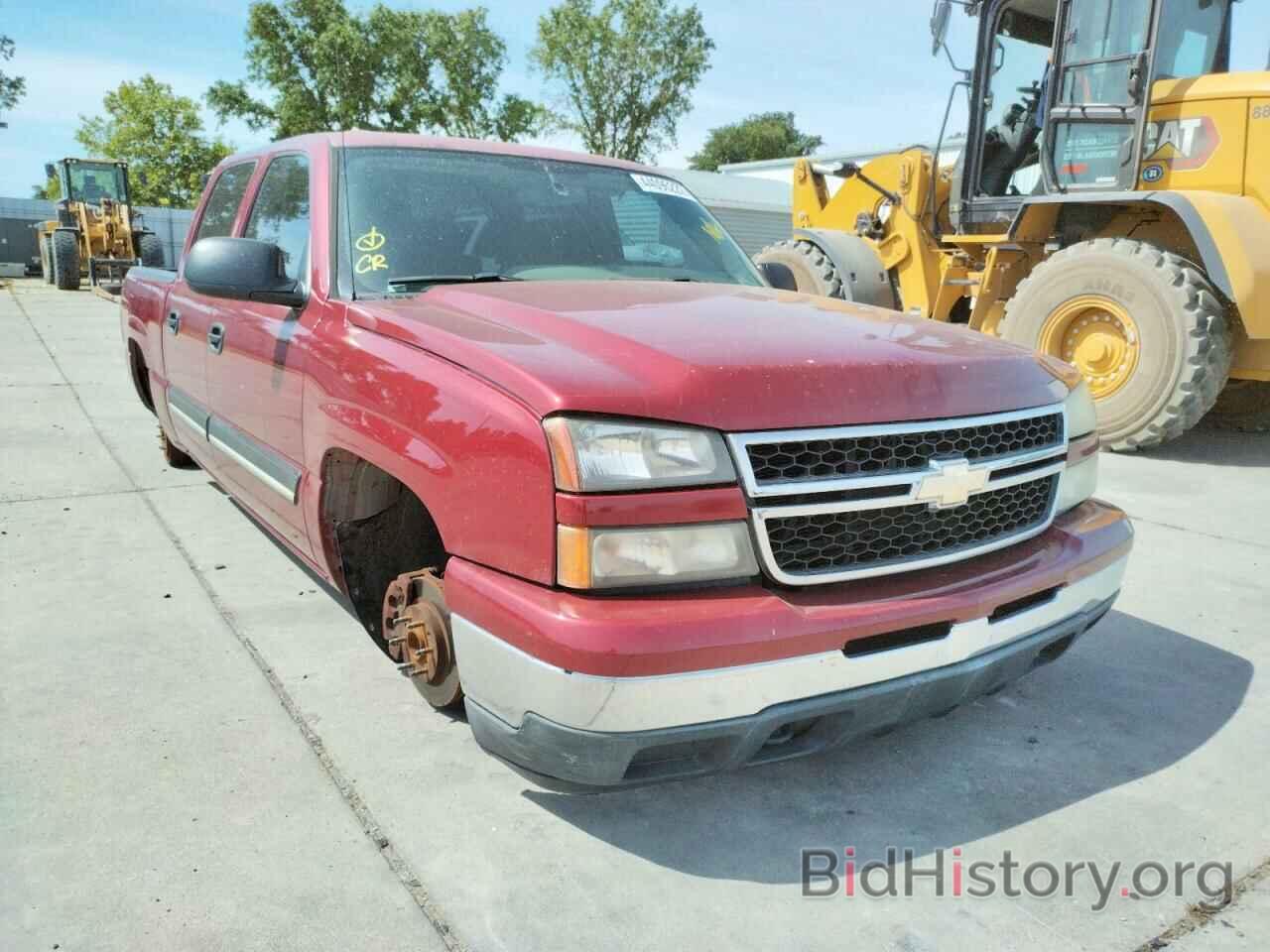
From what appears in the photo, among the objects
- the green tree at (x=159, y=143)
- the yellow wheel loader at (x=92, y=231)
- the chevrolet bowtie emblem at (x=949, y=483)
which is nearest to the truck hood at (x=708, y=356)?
the chevrolet bowtie emblem at (x=949, y=483)

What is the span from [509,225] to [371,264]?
1.67ft

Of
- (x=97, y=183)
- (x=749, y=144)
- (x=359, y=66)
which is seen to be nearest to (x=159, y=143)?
(x=359, y=66)

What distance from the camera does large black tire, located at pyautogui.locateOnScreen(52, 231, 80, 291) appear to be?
20781 mm

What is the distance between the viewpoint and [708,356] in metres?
2.03

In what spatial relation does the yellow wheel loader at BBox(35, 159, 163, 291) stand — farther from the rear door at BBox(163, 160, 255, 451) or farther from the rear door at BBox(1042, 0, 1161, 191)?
the rear door at BBox(1042, 0, 1161, 191)

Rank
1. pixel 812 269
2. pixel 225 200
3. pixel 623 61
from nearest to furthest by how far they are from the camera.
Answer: pixel 225 200 < pixel 812 269 < pixel 623 61

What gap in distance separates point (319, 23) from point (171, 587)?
42691 millimetres

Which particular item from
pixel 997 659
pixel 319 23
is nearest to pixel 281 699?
pixel 997 659

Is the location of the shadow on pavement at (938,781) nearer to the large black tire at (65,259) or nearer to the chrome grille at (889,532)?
the chrome grille at (889,532)

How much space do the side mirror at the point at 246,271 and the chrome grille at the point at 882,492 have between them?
64.3 inches

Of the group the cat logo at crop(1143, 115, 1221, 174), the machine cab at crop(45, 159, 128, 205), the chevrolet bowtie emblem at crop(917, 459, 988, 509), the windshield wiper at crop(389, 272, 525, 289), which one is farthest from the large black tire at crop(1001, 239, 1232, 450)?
the machine cab at crop(45, 159, 128, 205)

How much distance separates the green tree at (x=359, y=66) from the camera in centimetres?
3950

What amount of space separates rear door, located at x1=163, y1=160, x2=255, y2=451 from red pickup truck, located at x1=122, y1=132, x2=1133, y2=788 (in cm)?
96

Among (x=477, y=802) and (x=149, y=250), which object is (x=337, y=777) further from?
(x=149, y=250)
